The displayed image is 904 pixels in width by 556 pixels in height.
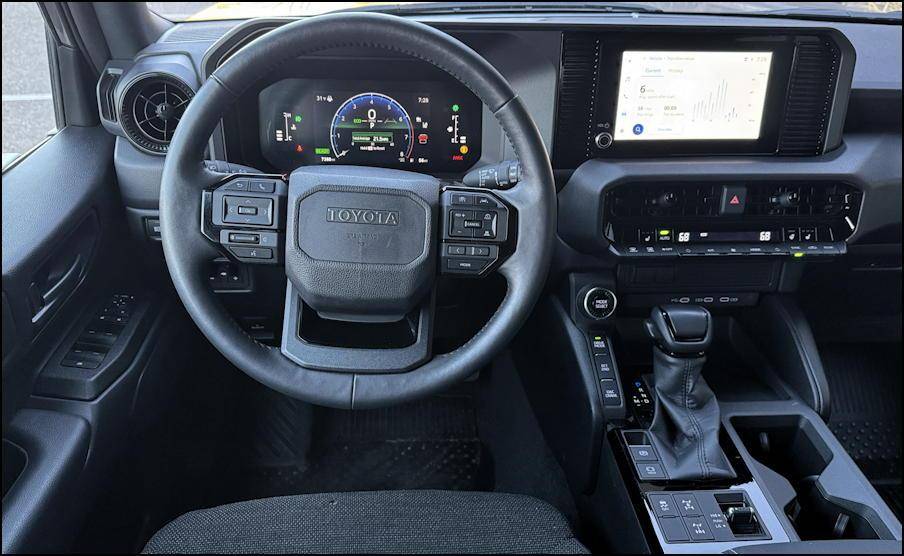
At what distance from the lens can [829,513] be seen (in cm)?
147

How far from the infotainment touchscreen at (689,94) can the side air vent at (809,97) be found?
0.24 ft

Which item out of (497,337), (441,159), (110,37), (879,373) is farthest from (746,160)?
(110,37)

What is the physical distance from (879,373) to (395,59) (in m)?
1.85

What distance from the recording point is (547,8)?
1.79 m

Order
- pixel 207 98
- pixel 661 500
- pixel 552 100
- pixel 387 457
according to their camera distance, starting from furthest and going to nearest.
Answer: pixel 387 457
pixel 552 100
pixel 661 500
pixel 207 98

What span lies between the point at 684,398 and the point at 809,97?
0.75m

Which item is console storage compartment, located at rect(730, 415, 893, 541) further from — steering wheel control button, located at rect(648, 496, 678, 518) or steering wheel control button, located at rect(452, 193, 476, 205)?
steering wheel control button, located at rect(452, 193, 476, 205)

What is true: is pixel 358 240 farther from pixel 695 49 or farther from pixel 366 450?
pixel 366 450

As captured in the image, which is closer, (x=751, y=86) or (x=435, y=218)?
(x=435, y=218)

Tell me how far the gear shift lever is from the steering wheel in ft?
1.47

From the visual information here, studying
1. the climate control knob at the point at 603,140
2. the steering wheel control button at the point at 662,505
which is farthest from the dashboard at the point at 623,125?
the steering wheel control button at the point at 662,505

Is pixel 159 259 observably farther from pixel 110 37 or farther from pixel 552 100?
pixel 552 100

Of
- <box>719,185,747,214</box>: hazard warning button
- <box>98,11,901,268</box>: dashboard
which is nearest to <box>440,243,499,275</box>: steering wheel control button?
<box>98,11,901,268</box>: dashboard

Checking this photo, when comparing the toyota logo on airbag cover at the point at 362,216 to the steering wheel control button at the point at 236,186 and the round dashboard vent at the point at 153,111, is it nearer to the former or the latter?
the steering wheel control button at the point at 236,186
